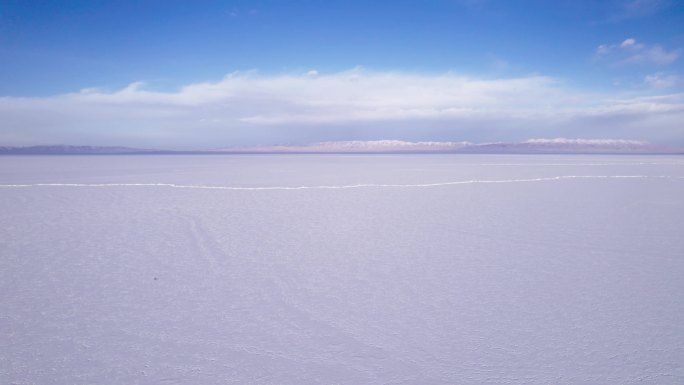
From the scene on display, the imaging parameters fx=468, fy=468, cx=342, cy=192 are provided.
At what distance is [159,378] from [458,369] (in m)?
1.61

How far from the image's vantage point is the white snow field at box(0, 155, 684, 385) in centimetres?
261

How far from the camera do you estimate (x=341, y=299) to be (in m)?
3.70

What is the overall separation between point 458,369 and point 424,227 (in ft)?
14.1

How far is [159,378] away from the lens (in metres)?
2.48

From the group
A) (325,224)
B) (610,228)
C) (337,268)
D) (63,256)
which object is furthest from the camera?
(325,224)

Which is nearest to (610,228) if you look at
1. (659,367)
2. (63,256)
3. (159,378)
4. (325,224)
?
(325,224)

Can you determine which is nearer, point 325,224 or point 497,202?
point 325,224

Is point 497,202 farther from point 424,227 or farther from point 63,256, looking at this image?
point 63,256

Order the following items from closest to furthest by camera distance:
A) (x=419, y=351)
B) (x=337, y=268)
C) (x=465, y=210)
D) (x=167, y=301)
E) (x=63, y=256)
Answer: (x=419, y=351) < (x=167, y=301) < (x=337, y=268) < (x=63, y=256) < (x=465, y=210)

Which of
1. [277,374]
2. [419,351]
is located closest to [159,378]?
[277,374]

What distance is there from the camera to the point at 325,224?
7.11 m

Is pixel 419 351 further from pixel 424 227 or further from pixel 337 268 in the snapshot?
pixel 424 227

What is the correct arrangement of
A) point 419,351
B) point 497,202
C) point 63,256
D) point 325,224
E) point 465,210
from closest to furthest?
point 419,351 < point 63,256 < point 325,224 < point 465,210 < point 497,202

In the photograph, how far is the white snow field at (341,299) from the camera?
261cm
